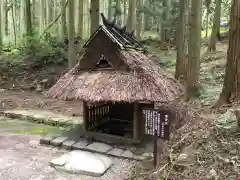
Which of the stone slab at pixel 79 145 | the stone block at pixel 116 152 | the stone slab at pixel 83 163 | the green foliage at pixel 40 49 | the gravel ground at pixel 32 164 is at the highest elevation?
the green foliage at pixel 40 49

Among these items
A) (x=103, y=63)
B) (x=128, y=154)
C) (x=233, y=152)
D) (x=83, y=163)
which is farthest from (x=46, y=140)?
(x=233, y=152)

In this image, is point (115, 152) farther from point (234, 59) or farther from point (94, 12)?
point (94, 12)

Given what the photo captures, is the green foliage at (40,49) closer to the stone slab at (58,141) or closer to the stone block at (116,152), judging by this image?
the stone slab at (58,141)

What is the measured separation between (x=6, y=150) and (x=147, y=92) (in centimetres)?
390

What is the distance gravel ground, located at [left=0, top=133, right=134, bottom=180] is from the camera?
6172 mm

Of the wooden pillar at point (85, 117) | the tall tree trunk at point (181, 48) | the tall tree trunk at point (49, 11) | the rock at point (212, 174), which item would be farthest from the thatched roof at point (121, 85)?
the tall tree trunk at point (49, 11)

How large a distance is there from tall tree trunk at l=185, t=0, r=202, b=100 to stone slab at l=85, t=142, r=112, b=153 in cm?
416

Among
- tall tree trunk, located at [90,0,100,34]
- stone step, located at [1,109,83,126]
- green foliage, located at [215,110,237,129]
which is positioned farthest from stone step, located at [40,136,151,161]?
tall tree trunk, located at [90,0,100,34]

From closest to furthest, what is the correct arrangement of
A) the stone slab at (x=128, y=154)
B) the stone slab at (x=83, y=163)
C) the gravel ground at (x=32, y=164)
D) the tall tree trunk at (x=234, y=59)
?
1. the gravel ground at (x=32, y=164)
2. the stone slab at (x=83, y=163)
3. the tall tree trunk at (x=234, y=59)
4. the stone slab at (x=128, y=154)

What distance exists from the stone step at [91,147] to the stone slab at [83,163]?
9.3 inches

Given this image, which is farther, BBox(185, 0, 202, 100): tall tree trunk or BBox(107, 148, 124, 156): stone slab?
A: BBox(185, 0, 202, 100): tall tree trunk

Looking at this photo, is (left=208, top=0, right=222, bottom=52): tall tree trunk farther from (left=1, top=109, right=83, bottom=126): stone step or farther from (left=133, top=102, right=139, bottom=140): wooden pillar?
(left=133, top=102, right=139, bottom=140): wooden pillar

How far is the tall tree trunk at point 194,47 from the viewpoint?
9.71 meters

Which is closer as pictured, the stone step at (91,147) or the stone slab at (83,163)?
the stone slab at (83,163)
